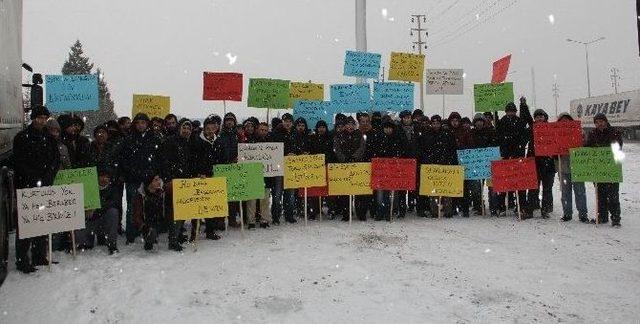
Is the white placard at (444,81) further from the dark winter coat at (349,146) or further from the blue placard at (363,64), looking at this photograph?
the dark winter coat at (349,146)

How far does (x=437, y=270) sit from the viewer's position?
20.9 ft

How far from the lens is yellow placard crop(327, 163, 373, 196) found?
30.0 ft

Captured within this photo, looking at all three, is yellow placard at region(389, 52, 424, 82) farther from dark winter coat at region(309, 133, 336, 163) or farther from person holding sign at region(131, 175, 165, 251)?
person holding sign at region(131, 175, 165, 251)

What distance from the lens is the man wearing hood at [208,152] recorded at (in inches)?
314

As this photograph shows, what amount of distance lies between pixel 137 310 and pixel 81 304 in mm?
698

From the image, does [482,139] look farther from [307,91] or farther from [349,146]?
[307,91]

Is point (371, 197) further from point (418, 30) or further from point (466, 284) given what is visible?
point (418, 30)

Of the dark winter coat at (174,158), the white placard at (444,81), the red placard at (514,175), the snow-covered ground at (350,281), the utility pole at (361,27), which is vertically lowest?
the snow-covered ground at (350,281)

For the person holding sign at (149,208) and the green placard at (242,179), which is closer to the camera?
the person holding sign at (149,208)

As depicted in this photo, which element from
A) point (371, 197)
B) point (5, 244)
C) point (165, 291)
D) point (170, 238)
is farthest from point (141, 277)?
point (371, 197)

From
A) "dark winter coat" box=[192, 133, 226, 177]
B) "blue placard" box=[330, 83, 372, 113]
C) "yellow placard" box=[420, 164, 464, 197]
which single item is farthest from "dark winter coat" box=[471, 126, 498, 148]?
"dark winter coat" box=[192, 133, 226, 177]

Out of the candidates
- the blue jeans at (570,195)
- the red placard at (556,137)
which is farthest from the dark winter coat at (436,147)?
the blue jeans at (570,195)

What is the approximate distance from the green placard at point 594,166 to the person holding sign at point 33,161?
8.75m

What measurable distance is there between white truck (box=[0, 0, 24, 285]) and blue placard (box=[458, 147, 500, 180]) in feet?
25.4
